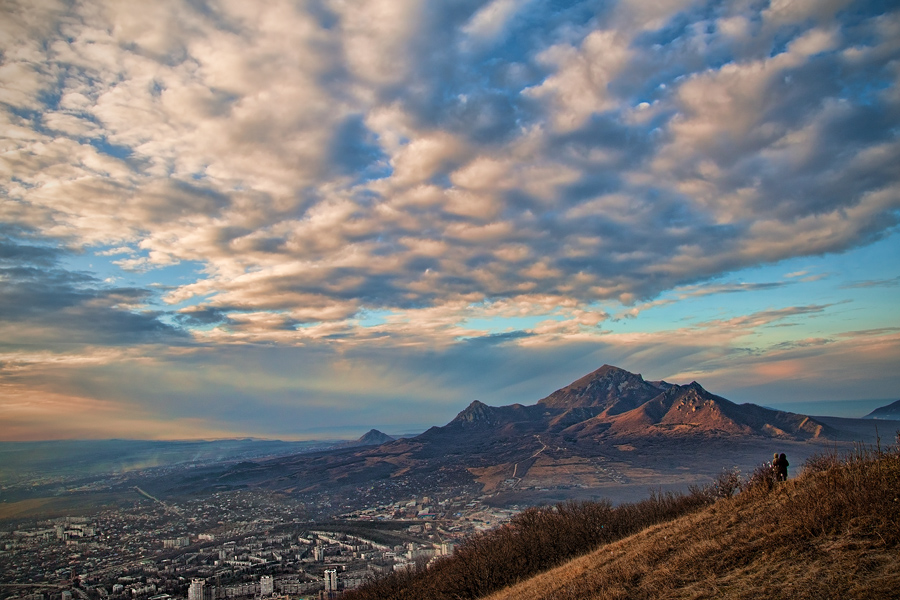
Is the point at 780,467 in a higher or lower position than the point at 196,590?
higher

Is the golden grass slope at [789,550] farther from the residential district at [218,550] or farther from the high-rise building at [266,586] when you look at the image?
the high-rise building at [266,586]

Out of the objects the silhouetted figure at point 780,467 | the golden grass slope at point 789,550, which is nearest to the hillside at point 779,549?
the golden grass slope at point 789,550

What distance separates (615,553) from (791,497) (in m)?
7.14

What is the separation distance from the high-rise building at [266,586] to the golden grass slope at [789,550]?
1708 inches

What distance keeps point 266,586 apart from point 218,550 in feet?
96.0

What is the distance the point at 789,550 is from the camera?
1162 centimetres

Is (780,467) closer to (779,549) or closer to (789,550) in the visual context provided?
(779,549)

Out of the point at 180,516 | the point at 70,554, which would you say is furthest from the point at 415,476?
the point at 70,554

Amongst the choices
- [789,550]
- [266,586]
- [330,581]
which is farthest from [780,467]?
[266,586]

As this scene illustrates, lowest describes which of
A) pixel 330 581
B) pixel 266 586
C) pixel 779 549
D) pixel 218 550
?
pixel 218 550

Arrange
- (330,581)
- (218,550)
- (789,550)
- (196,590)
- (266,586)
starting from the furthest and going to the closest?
(218,550) < (266,586) < (196,590) < (330,581) < (789,550)

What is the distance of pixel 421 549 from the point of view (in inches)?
2825

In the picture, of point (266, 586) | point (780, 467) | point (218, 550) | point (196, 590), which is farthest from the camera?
point (218, 550)

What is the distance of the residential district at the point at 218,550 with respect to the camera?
170 feet
